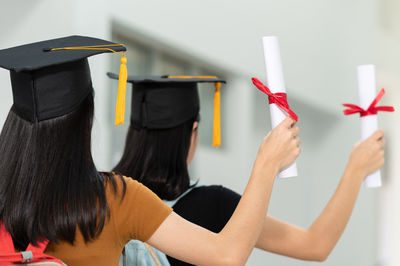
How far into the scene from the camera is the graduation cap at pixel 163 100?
216 centimetres

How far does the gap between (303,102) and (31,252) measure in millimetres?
6525

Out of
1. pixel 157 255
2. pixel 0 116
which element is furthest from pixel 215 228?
pixel 0 116

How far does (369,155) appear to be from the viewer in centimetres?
202

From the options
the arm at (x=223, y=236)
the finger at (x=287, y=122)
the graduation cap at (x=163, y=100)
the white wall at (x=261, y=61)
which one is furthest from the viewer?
the white wall at (x=261, y=61)

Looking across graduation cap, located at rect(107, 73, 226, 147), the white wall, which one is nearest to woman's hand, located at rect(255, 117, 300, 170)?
Answer: graduation cap, located at rect(107, 73, 226, 147)

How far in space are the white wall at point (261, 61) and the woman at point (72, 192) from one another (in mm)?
2211

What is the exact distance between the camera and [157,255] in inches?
72.3

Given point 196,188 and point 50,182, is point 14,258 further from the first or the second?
point 196,188

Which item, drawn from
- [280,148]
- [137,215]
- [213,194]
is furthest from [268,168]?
[213,194]

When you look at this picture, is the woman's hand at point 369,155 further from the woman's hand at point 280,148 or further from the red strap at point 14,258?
the red strap at point 14,258

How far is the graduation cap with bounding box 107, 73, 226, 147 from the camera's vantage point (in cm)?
216

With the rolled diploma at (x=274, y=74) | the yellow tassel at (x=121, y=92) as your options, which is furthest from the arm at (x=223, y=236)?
the yellow tassel at (x=121, y=92)

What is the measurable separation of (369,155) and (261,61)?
471cm

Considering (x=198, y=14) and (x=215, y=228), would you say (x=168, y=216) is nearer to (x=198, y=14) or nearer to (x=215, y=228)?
(x=215, y=228)
